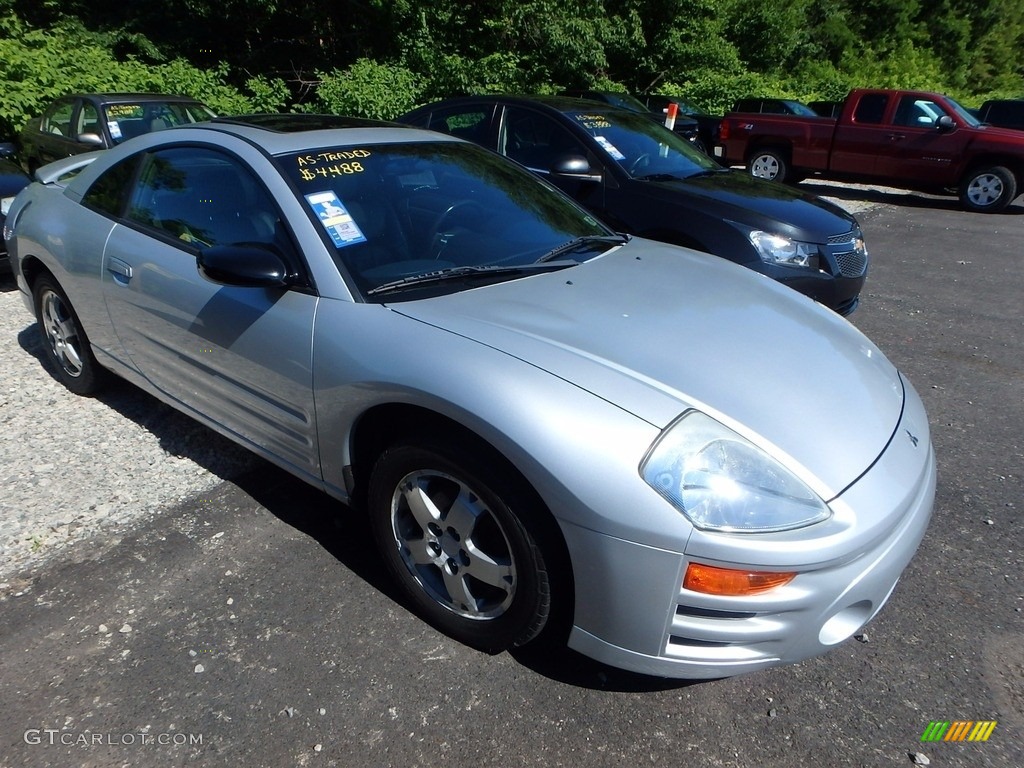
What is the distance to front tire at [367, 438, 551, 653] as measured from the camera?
2.20 m

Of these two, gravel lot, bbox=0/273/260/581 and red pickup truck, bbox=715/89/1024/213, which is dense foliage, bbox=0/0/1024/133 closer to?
red pickup truck, bbox=715/89/1024/213

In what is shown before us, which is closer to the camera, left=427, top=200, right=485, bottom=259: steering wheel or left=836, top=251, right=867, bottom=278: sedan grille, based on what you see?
left=427, top=200, right=485, bottom=259: steering wheel

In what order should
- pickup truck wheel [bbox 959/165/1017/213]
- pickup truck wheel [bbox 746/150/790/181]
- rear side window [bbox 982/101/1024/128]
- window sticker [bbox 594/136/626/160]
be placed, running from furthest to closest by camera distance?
rear side window [bbox 982/101/1024/128], pickup truck wheel [bbox 746/150/790/181], pickup truck wheel [bbox 959/165/1017/213], window sticker [bbox 594/136/626/160]

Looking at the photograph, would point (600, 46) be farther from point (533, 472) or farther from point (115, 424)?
point (533, 472)

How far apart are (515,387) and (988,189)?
11.7 meters

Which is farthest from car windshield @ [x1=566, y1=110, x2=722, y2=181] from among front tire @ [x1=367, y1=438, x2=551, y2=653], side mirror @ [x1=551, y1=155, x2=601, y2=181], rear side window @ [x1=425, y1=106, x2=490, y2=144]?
front tire @ [x1=367, y1=438, x2=551, y2=653]

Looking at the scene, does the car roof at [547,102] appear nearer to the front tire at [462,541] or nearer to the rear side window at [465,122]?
the rear side window at [465,122]

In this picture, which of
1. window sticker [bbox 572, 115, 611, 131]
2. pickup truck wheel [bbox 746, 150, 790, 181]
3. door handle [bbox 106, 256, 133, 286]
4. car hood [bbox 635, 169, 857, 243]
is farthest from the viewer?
pickup truck wheel [bbox 746, 150, 790, 181]

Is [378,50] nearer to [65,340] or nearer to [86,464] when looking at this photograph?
[65,340]

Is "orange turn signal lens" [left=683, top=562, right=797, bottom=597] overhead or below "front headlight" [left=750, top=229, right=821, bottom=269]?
overhead

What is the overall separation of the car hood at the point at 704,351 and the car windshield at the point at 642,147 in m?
2.85

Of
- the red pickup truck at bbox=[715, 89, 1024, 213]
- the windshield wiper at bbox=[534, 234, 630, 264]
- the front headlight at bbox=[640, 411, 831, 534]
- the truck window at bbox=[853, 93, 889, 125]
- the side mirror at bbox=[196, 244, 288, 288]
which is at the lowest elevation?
the red pickup truck at bbox=[715, 89, 1024, 213]

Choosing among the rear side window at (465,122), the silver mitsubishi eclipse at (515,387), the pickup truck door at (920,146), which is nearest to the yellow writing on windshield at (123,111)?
the rear side window at (465,122)

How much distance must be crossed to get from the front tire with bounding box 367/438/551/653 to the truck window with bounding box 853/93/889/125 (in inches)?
469
